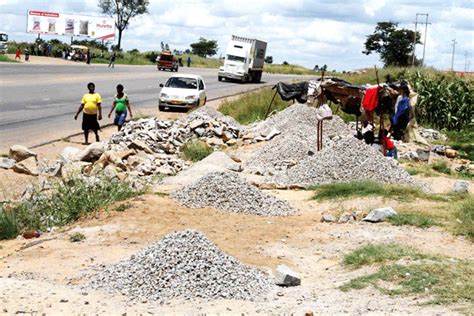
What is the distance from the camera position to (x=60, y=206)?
41.0 feet

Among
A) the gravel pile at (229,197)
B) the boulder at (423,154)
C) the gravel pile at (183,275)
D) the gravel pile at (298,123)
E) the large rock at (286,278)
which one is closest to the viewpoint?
the gravel pile at (183,275)

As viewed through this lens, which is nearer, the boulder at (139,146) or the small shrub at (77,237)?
the small shrub at (77,237)

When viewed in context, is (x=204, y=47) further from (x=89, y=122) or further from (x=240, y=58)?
(x=89, y=122)

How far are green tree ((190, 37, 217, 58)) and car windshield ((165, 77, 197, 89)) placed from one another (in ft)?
355

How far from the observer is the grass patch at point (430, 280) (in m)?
7.82

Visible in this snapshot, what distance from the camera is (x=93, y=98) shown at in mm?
21219

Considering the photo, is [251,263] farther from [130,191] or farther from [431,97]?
[431,97]

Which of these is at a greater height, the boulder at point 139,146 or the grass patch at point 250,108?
the grass patch at point 250,108

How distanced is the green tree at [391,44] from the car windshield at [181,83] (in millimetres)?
56883

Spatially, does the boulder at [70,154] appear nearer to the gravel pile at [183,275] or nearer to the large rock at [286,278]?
the gravel pile at [183,275]

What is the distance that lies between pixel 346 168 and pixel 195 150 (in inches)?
227

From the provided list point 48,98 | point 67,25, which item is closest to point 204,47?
point 67,25

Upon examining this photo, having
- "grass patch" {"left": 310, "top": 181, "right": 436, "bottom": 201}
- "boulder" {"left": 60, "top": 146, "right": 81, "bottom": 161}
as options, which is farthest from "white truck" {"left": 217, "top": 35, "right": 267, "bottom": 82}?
"grass patch" {"left": 310, "top": 181, "right": 436, "bottom": 201}

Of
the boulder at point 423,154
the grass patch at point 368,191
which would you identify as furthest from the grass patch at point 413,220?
the boulder at point 423,154
